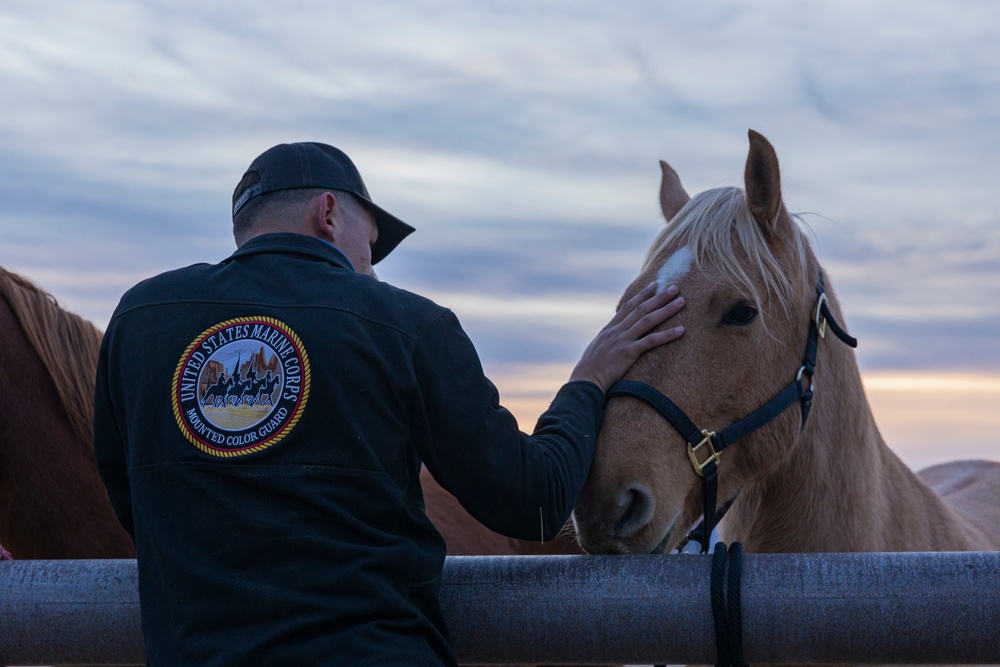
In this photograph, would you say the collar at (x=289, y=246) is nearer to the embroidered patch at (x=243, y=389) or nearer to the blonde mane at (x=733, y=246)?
the embroidered patch at (x=243, y=389)

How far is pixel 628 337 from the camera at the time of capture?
2424mm

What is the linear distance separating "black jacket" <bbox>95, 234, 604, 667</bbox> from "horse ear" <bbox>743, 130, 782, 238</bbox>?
47.5 inches

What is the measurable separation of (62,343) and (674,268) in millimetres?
2311

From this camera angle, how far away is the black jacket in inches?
66.7

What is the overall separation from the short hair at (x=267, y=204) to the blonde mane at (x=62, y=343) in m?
1.62

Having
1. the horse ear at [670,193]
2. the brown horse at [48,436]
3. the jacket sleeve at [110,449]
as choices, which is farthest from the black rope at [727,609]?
the brown horse at [48,436]

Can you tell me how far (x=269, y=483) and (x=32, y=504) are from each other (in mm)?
1991

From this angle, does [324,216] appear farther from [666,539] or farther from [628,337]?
[666,539]

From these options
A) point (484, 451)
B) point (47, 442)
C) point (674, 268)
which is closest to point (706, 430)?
point (674, 268)

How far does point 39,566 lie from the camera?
6.61ft

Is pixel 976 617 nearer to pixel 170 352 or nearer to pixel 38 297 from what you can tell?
pixel 170 352

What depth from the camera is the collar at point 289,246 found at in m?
1.97

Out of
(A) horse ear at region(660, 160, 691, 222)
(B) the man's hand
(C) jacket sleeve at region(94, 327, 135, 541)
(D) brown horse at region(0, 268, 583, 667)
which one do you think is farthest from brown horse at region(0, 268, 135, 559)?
(A) horse ear at region(660, 160, 691, 222)

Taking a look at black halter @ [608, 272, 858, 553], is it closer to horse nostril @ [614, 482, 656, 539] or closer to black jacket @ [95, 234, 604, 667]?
horse nostril @ [614, 482, 656, 539]
